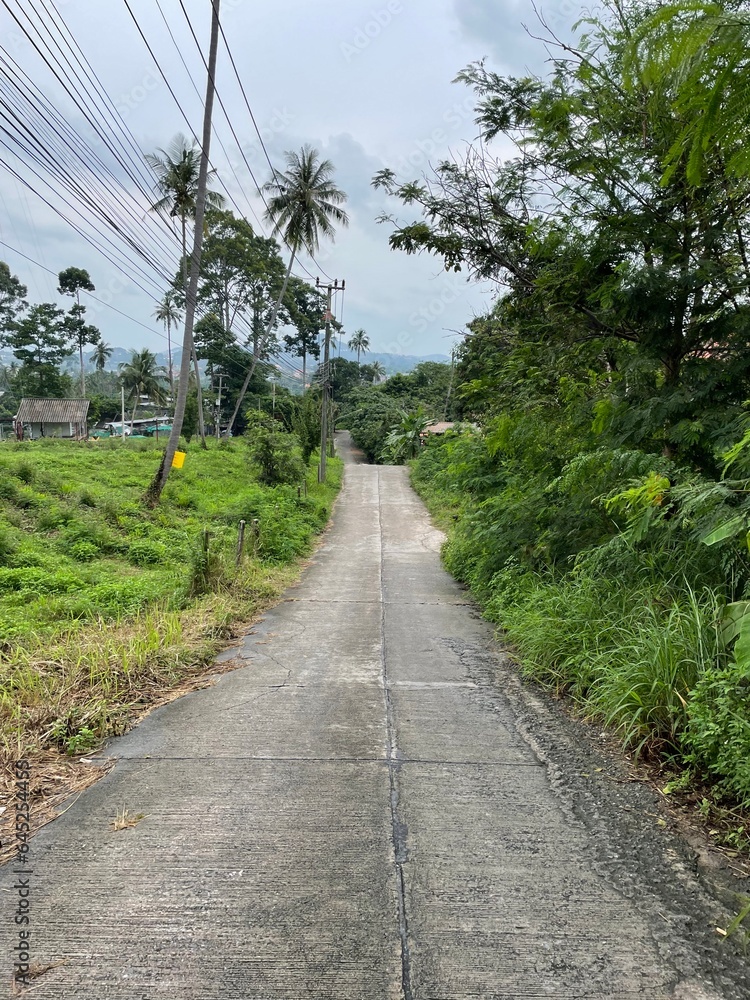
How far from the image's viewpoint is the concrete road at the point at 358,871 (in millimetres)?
1924

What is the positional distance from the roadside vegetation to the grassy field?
308 centimetres

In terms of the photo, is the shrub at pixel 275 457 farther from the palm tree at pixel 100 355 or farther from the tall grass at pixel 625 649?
the palm tree at pixel 100 355

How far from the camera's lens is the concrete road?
1924mm

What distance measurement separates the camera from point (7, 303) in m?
49.5

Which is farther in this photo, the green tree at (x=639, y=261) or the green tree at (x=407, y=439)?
the green tree at (x=407, y=439)

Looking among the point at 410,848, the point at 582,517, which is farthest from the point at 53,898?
the point at 582,517

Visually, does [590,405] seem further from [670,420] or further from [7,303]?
[7,303]

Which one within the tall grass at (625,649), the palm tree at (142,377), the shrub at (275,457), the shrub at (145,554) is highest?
the palm tree at (142,377)

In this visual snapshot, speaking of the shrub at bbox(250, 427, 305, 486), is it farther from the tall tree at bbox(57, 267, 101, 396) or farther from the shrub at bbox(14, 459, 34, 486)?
the tall tree at bbox(57, 267, 101, 396)

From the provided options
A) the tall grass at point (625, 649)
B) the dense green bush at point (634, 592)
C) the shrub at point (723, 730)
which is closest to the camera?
the shrub at point (723, 730)

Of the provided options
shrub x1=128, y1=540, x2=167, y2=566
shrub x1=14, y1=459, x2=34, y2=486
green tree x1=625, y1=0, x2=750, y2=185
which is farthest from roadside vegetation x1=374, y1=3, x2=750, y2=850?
shrub x1=14, y1=459, x2=34, y2=486

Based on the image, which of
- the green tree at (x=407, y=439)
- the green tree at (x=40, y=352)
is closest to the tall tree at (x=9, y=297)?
the green tree at (x=40, y=352)

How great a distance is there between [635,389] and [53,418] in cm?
5275

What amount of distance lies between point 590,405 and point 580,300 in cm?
96
